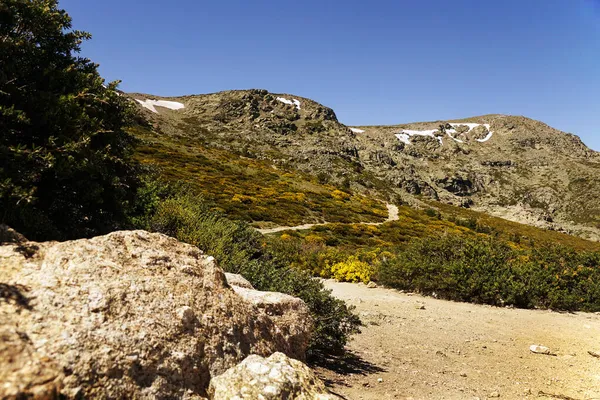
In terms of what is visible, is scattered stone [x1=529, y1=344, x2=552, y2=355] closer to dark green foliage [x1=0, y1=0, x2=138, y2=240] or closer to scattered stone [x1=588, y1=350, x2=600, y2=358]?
scattered stone [x1=588, y1=350, x2=600, y2=358]

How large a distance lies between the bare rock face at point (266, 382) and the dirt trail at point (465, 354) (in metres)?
2.01

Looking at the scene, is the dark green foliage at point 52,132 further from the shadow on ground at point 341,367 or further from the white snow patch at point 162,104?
the white snow patch at point 162,104

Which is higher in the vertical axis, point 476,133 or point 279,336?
point 476,133

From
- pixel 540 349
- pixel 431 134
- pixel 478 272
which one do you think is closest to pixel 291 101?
pixel 431 134

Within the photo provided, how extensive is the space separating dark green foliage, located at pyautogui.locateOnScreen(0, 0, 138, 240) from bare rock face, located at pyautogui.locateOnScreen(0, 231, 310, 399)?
4.01 feet

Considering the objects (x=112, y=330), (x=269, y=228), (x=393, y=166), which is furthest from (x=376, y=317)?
(x=393, y=166)

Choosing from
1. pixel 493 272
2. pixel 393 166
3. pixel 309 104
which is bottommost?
pixel 493 272

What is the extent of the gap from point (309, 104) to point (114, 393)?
466 feet

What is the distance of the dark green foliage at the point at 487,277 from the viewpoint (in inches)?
507

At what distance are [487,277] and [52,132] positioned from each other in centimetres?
1395

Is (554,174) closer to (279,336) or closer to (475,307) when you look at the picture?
(475,307)

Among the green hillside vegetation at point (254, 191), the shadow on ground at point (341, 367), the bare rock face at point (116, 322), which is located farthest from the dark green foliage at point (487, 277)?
the green hillside vegetation at point (254, 191)

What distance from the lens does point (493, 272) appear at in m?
13.5

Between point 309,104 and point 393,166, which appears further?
point 309,104
